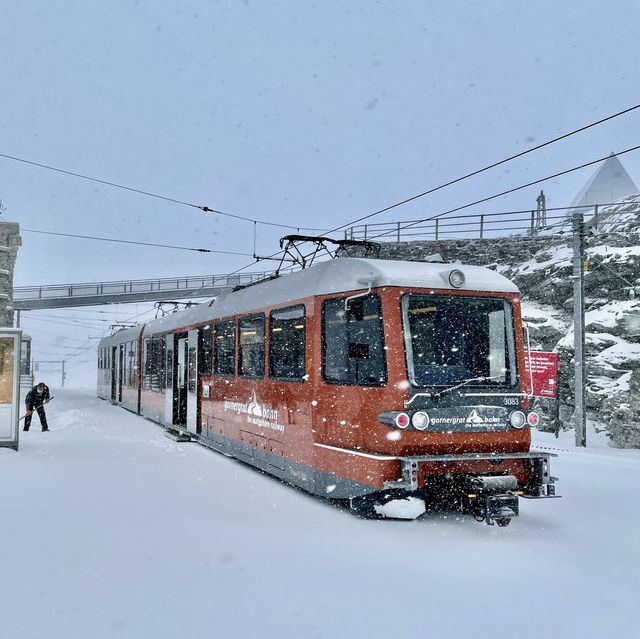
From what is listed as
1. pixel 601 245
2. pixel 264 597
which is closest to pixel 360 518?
pixel 264 597

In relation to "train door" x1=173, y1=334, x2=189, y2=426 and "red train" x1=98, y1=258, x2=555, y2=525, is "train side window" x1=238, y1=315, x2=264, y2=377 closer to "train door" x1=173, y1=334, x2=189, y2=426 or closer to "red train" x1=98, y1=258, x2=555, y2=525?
"red train" x1=98, y1=258, x2=555, y2=525

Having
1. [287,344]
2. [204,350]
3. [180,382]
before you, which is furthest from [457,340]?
[180,382]

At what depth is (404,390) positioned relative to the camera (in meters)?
7.50

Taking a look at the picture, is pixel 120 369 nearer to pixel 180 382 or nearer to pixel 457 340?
pixel 180 382

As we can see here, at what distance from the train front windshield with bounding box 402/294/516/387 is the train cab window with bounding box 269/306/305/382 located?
183 centimetres

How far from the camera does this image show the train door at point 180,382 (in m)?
15.7

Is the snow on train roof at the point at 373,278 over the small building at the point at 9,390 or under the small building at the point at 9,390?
over

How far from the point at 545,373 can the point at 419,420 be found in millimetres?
12188

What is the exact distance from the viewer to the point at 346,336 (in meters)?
8.20

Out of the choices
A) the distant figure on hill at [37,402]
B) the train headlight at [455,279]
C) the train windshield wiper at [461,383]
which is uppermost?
the train headlight at [455,279]

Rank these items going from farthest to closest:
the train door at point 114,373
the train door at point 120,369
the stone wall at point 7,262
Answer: the stone wall at point 7,262, the train door at point 114,373, the train door at point 120,369

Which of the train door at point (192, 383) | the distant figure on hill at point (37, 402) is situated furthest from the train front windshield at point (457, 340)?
the distant figure on hill at point (37, 402)

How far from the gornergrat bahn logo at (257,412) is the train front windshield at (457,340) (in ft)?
9.16

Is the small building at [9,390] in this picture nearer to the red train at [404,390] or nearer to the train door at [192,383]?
the train door at [192,383]
